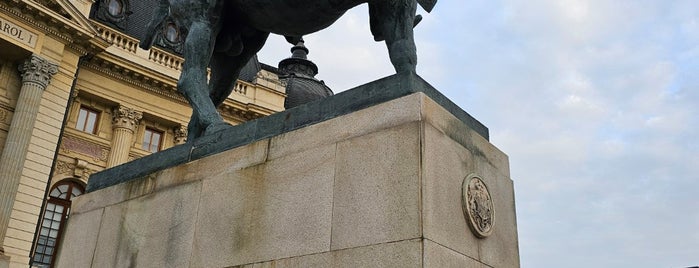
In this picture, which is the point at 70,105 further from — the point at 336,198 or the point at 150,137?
the point at 336,198

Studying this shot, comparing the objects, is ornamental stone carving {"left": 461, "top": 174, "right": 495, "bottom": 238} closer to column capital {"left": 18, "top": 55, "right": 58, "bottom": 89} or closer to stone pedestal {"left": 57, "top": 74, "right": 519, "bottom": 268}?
stone pedestal {"left": 57, "top": 74, "right": 519, "bottom": 268}

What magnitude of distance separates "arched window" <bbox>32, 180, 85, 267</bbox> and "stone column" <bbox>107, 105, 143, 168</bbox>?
6.76 feet

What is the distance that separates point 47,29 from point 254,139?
2348cm

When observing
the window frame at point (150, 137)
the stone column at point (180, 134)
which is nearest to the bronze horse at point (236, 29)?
the stone column at point (180, 134)

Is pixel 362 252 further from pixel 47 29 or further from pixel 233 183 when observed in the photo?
pixel 47 29

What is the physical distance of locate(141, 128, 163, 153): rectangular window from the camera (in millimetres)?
29703

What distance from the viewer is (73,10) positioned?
81.9 ft

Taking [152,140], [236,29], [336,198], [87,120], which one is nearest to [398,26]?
[336,198]

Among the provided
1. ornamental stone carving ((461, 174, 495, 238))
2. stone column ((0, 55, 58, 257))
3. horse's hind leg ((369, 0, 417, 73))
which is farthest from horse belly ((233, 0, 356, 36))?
stone column ((0, 55, 58, 257))

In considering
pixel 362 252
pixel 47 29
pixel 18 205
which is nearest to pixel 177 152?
pixel 362 252

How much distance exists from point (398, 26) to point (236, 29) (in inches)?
74.7

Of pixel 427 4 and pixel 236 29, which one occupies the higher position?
pixel 236 29

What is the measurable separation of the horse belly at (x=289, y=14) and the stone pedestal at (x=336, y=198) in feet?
3.13

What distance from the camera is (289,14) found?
5145 mm
